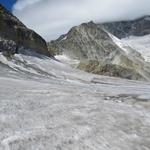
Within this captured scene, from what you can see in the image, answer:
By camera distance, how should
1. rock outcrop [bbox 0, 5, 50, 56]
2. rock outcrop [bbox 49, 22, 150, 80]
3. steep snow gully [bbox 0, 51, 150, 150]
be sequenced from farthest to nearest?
rock outcrop [bbox 49, 22, 150, 80] → rock outcrop [bbox 0, 5, 50, 56] → steep snow gully [bbox 0, 51, 150, 150]

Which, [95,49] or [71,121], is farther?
[95,49]

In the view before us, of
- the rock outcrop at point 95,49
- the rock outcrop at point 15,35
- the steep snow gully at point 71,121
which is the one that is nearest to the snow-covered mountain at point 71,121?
the steep snow gully at point 71,121

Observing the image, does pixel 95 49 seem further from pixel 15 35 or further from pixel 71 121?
pixel 71 121

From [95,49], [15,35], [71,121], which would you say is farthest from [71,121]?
[95,49]

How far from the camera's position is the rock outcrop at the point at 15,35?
51.0 meters

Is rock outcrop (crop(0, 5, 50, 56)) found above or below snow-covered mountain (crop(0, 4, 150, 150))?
above

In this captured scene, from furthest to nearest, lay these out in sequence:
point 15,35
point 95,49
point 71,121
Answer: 1. point 95,49
2. point 15,35
3. point 71,121

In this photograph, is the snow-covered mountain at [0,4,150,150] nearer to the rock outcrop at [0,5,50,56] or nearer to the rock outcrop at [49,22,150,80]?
the rock outcrop at [0,5,50,56]

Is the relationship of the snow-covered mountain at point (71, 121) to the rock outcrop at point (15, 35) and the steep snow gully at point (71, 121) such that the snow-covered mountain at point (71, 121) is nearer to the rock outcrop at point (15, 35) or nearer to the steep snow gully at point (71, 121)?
the steep snow gully at point (71, 121)

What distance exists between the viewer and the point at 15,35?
55031mm

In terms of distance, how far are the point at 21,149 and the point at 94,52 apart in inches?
4542

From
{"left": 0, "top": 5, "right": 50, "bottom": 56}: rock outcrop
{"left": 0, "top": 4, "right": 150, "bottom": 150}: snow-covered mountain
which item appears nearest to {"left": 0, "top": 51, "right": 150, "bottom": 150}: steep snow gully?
{"left": 0, "top": 4, "right": 150, "bottom": 150}: snow-covered mountain

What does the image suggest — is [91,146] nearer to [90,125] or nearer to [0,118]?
[90,125]

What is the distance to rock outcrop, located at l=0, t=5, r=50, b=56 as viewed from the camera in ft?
167
